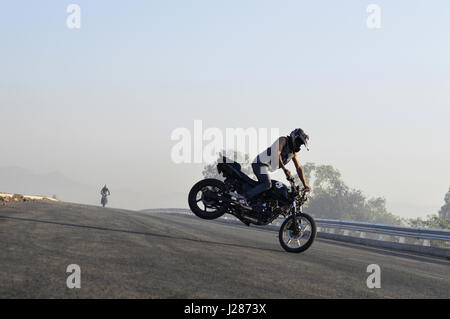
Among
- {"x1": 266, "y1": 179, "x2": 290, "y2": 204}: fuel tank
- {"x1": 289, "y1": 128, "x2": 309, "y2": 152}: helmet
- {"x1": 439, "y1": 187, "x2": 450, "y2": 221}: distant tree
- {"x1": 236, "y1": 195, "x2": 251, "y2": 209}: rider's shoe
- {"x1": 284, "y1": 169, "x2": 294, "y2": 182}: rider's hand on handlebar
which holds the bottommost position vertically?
{"x1": 439, "y1": 187, "x2": 450, "y2": 221}: distant tree

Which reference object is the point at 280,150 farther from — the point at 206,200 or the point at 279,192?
the point at 206,200

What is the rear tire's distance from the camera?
1030cm

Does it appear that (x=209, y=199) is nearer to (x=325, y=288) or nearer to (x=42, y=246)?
(x=42, y=246)

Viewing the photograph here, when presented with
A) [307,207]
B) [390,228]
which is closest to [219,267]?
[390,228]

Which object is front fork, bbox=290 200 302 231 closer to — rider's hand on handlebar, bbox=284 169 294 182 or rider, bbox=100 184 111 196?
rider's hand on handlebar, bbox=284 169 294 182

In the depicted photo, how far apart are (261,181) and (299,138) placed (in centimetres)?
116

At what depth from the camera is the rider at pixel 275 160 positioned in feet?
32.1

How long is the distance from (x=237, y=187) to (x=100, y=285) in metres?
5.89

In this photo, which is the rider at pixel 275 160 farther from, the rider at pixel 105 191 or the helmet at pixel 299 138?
the rider at pixel 105 191

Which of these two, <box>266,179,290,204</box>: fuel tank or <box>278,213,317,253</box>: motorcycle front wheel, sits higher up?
<box>266,179,290,204</box>: fuel tank

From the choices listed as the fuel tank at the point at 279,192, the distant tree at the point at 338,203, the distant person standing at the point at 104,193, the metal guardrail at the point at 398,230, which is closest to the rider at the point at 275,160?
the fuel tank at the point at 279,192

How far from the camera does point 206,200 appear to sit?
10.3 m

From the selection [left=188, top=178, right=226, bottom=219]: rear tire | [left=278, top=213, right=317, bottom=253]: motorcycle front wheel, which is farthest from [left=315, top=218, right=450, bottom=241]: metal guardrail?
[left=188, top=178, right=226, bottom=219]: rear tire

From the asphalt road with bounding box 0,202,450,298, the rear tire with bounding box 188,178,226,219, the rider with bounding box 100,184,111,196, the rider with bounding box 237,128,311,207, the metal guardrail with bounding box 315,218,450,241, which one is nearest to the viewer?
the asphalt road with bounding box 0,202,450,298
